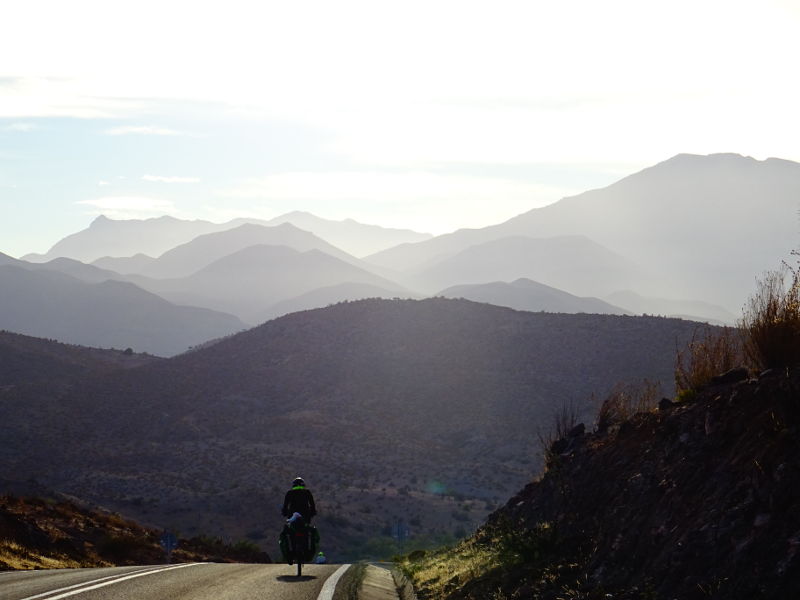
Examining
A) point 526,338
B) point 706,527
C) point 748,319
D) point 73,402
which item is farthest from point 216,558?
point 526,338

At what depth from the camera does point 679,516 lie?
8984mm

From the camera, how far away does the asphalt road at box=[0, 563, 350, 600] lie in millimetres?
11016

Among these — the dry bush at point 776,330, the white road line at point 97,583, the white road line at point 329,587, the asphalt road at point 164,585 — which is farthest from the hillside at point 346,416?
the dry bush at point 776,330

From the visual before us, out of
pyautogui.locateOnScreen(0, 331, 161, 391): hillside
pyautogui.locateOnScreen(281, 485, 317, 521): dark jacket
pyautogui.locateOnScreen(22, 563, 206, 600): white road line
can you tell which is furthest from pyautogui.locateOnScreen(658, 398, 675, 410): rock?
pyautogui.locateOnScreen(0, 331, 161, 391): hillside

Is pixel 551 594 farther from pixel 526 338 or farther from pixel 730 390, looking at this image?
pixel 526 338

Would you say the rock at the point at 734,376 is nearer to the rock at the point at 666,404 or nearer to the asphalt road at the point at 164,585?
the rock at the point at 666,404

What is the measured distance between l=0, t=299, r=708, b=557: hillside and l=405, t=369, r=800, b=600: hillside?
3055cm

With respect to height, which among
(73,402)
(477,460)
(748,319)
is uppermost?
(748,319)

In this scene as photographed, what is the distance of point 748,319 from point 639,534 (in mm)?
4952

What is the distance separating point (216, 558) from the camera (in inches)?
1114

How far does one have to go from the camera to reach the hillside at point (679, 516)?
746 cm

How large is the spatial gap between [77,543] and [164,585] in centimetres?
1215

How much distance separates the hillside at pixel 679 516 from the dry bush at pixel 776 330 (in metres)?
0.60

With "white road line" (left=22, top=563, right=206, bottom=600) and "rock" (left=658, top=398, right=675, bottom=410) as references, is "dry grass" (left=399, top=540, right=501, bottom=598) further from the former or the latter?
"white road line" (left=22, top=563, right=206, bottom=600)
